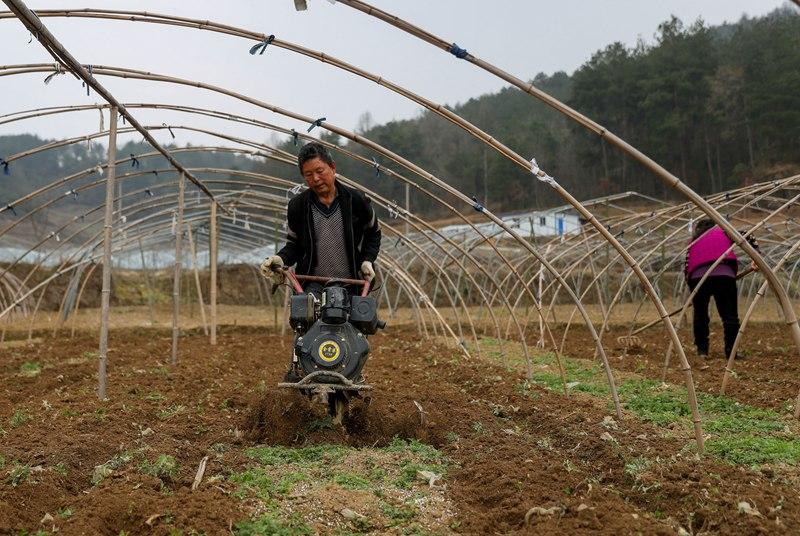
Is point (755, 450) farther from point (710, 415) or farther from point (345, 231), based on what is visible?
point (345, 231)

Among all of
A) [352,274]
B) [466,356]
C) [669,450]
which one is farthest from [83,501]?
[466,356]

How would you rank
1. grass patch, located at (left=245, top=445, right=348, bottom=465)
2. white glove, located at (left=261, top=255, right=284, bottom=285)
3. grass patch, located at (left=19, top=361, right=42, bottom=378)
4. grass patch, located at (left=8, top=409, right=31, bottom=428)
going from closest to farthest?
grass patch, located at (left=245, top=445, right=348, bottom=465), white glove, located at (left=261, top=255, right=284, bottom=285), grass patch, located at (left=8, top=409, right=31, bottom=428), grass patch, located at (left=19, top=361, right=42, bottom=378)

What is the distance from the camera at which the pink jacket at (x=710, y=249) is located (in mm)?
9547

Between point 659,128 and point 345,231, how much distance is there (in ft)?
110

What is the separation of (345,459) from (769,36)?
129 ft

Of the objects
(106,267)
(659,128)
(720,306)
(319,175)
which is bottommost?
(720,306)

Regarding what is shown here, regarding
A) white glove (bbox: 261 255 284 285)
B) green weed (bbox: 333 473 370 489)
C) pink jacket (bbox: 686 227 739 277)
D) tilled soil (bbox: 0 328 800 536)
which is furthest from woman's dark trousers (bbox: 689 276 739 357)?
green weed (bbox: 333 473 370 489)

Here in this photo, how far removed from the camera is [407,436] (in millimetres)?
5395

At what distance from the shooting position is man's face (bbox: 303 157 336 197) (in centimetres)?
521

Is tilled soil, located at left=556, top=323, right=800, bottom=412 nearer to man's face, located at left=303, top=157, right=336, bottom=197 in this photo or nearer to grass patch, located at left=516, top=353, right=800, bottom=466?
grass patch, located at left=516, top=353, right=800, bottom=466

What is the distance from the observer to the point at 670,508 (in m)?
3.80

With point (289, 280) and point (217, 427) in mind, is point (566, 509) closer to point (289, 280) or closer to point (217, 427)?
point (289, 280)

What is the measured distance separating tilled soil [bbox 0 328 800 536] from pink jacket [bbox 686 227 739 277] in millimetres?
3207

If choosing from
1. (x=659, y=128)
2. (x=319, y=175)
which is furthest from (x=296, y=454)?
(x=659, y=128)
